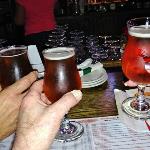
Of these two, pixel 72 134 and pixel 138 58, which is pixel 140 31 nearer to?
pixel 138 58


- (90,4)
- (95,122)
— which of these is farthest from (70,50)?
(90,4)

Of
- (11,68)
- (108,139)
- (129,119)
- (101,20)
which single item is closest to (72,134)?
(108,139)

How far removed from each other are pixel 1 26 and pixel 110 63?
410cm

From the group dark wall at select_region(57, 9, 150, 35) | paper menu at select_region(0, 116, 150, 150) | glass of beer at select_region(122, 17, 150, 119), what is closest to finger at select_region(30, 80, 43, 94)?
paper menu at select_region(0, 116, 150, 150)

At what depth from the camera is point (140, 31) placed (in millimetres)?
1267

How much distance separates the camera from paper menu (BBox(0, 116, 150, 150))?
3.60 ft

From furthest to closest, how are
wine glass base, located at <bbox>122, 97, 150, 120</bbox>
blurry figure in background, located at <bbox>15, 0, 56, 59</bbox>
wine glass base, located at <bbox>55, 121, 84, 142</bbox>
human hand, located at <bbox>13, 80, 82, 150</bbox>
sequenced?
blurry figure in background, located at <bbox>15, 0, 56, 59</bbox>
wine glass base, located at <bbox>122, 97, 150, 120</bbox>
wine glass base, located at <bbox>55, 121, 84, 142</bbox>
human hand, located at <bbox>13, 80, 82, 150</bbox>

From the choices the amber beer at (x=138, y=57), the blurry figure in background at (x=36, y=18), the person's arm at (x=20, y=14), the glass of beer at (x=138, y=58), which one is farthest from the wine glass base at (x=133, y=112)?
the person's arm at (x=20, y=14)

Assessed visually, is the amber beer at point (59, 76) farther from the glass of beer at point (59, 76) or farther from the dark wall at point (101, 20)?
the dark wall at point (101, 20)

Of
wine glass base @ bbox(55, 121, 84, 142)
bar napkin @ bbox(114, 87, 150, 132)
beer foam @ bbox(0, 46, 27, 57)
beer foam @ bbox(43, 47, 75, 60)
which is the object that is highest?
beer foam @ bbox(43, 47, 75, 60)

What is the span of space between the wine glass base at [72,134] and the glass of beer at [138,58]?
0.23 meters

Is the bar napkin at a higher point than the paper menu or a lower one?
higher

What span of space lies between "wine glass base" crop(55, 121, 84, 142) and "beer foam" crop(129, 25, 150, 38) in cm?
44

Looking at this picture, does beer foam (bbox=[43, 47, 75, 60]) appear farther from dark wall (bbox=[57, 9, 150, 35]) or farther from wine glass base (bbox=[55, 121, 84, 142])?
dark wall (bbox=[57, 9, 150, 35])
